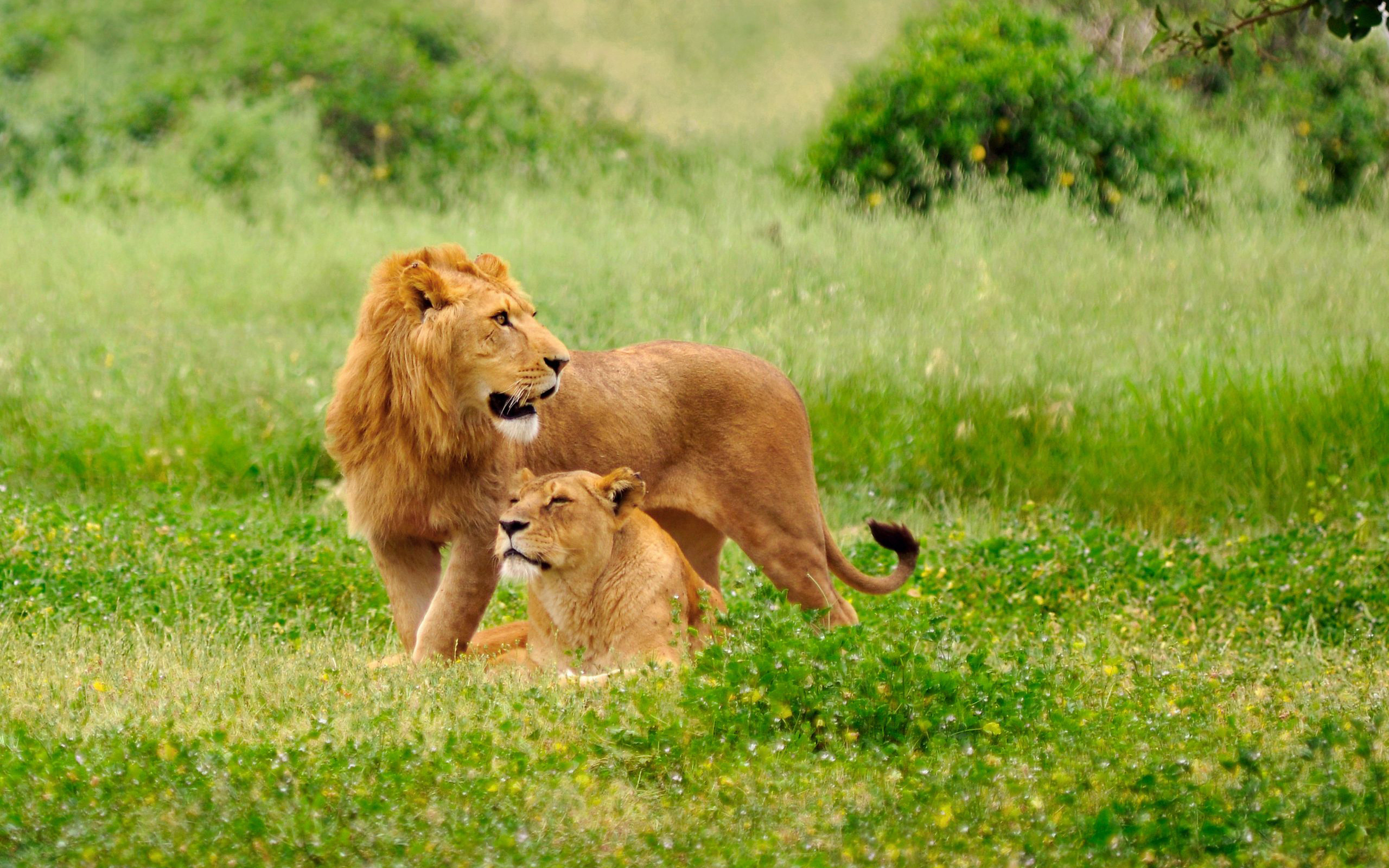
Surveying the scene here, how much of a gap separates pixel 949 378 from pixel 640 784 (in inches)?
248

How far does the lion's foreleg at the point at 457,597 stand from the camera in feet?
19.8

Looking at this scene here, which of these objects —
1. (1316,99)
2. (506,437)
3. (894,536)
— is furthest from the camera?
(1316,99)

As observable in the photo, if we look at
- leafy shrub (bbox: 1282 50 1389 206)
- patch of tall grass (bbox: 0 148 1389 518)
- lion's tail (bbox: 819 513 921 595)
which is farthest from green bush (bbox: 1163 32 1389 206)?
lion's tail (bbox: 819 513 921 595)

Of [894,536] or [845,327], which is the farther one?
[845,327]

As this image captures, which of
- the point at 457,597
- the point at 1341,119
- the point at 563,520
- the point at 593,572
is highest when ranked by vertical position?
the point at 1341,119

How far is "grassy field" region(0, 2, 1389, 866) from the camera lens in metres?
4.68

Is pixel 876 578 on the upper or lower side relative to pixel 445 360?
lower

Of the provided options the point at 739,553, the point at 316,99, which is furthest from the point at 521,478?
the point at 316,99

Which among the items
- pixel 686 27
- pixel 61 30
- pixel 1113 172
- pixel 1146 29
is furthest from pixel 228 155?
pixel 1146 29

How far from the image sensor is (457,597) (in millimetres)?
6043

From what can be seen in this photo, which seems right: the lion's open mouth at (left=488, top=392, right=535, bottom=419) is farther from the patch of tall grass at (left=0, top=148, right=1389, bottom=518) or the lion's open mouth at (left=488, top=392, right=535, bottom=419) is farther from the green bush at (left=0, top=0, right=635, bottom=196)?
the green bush at (left=0, top=0, right=635, bottom=196)

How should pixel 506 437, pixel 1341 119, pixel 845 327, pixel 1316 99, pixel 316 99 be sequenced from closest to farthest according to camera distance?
pixel 506 437 < pixel 845 327 < pixel 1341 119 < pixel 1316 99 < pixel 316 99

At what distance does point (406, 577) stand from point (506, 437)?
713mm

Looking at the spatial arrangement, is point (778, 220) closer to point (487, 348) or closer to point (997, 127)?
point (997, 127)
